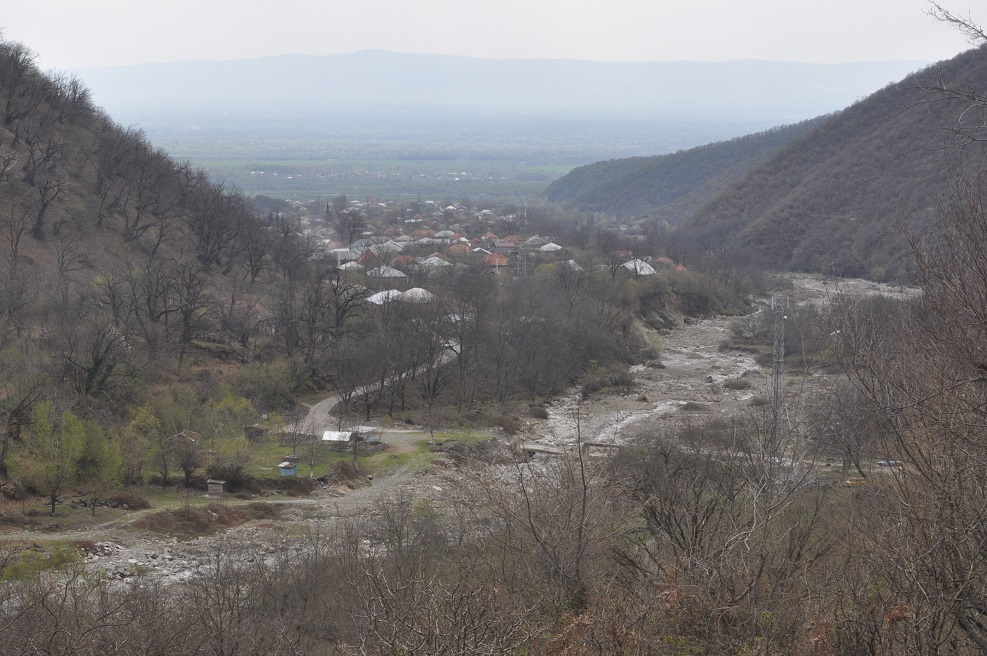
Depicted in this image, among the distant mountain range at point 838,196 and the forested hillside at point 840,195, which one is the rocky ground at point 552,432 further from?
the forested hillside at point 840,195

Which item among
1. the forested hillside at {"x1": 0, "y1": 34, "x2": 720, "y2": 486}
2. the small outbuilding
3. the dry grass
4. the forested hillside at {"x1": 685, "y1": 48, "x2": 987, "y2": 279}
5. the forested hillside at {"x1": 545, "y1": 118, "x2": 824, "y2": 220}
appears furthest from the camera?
the forested hillside at {"x1": 545, "y1": 118, "x2": 824, "y2": 220}

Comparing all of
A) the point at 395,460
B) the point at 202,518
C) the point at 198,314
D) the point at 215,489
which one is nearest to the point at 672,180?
the point at 198,314

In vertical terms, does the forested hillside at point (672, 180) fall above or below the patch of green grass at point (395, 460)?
above

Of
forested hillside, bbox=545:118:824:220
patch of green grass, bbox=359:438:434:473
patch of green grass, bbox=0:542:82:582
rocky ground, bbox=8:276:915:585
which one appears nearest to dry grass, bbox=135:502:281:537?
rocky ground, bbox=8:276:915:585

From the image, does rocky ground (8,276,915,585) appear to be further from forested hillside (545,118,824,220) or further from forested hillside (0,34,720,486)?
forested hillside (545,118,824,220)

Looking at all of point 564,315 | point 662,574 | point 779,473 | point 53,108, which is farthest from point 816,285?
point 662,574

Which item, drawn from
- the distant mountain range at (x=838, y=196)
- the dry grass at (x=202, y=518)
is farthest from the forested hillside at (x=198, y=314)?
the distant mountain range at (x=838, y=196)

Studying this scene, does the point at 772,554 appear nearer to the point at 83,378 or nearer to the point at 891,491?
the point at 891,491

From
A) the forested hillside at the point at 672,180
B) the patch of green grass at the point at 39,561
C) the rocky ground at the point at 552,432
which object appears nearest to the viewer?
the patch of green grass at the point at 39,561

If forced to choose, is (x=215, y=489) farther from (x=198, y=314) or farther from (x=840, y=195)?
(x=840, y=195)
